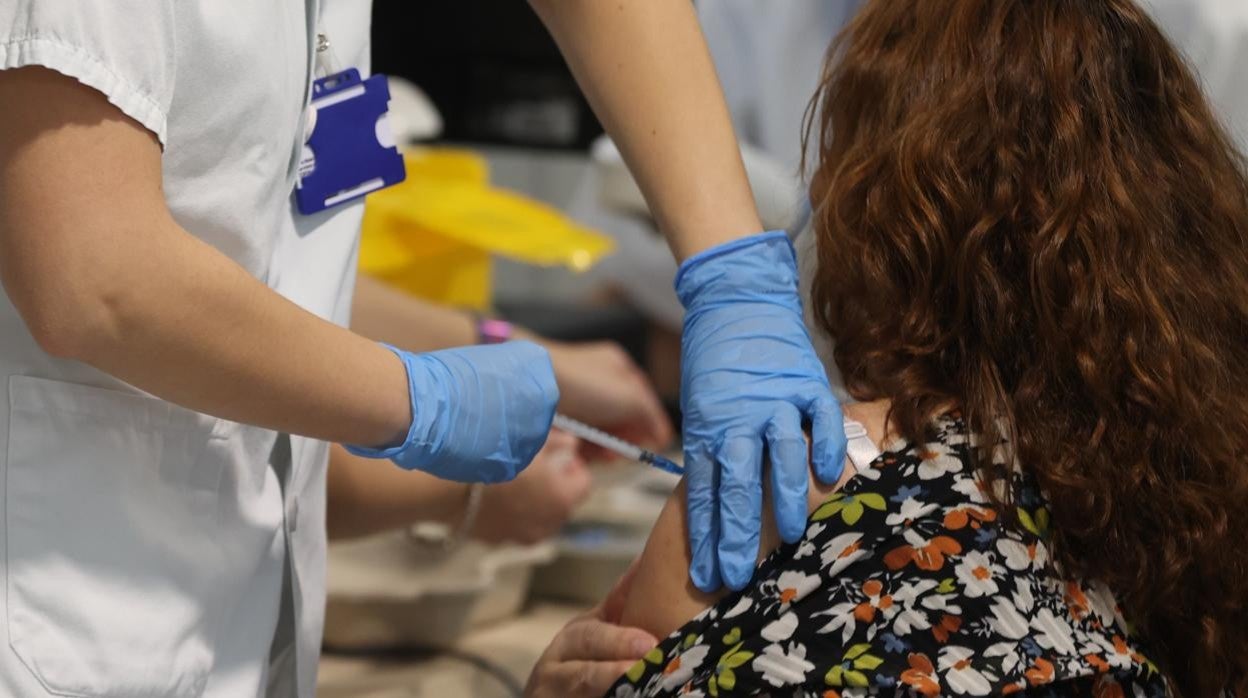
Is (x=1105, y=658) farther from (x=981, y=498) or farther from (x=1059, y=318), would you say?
(x=1059, y=318)

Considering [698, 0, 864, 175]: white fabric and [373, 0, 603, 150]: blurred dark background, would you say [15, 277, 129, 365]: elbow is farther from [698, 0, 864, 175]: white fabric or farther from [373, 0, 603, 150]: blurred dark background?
[373, 0, 603, 150]: blurred dark background

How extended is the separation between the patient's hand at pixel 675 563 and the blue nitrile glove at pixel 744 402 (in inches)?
0.7

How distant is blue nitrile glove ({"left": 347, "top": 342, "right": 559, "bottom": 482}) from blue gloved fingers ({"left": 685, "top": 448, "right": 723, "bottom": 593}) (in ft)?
0.43

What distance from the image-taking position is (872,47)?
116 cm

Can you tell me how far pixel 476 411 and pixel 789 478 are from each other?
0.81 feet

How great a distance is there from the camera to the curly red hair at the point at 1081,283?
3.36 ft

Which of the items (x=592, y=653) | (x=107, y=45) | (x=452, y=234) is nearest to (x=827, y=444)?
(x=592, y=653)

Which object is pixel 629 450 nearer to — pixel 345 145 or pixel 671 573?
pixel 671 573

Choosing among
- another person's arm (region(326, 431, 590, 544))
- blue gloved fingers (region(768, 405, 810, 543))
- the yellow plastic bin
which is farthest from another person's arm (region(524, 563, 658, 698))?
the yellow plastic bin

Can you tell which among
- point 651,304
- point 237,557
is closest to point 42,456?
point 237,557

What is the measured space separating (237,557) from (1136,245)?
2.42 ft

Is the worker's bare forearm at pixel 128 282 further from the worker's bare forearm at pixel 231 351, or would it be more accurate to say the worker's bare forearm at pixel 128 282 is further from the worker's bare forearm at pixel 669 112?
the worker's bare forearm at pixel 669 112

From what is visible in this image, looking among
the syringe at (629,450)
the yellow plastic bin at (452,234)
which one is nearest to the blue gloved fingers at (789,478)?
the syringe at (629,450)

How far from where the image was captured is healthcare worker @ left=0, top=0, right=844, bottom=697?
2.56ft
